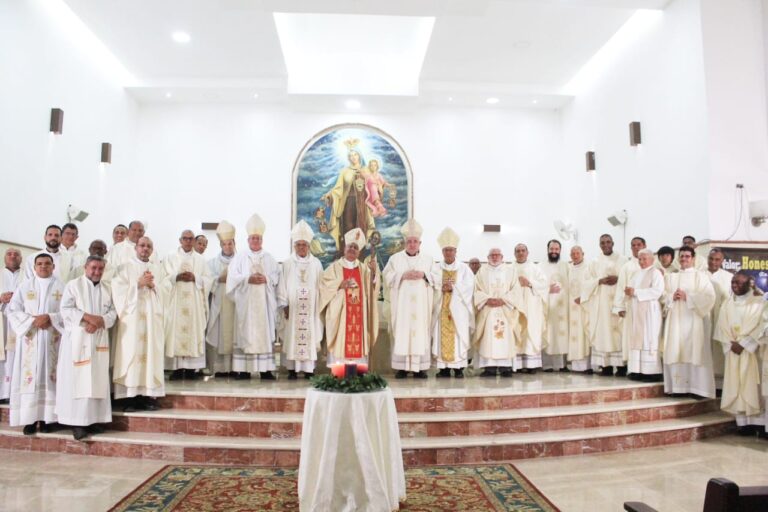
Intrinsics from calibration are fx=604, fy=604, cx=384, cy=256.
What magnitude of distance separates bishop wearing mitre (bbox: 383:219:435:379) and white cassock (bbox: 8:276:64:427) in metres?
3.78

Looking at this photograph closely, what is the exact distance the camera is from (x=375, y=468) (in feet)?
13.0

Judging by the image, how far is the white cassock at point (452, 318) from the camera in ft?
25.4

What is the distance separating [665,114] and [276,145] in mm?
7238

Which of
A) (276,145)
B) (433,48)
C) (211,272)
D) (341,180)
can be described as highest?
(433,48)

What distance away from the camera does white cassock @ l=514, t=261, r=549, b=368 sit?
8273 millimetres

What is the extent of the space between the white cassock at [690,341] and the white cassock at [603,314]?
111cm

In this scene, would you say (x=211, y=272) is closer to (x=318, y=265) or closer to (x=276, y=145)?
(x=318, y=265)

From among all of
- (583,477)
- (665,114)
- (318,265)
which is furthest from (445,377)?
(665,114)

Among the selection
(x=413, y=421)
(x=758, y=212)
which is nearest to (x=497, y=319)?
(x=413, y=421)

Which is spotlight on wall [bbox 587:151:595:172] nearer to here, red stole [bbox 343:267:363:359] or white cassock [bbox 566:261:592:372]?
white cassock [bbox 566:261:592:372]

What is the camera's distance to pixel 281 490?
4477 mm

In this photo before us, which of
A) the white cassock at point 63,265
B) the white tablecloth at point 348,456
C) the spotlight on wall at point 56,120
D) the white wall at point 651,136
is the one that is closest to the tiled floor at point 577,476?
the white tablecloth at point 348,456

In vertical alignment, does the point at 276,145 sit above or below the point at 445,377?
above

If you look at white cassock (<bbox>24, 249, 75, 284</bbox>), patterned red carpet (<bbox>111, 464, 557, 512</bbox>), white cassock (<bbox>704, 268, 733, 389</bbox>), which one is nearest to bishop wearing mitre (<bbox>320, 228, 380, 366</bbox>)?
patterned red carpet (<bbox>111, 464, 557, 512</bbox>)
